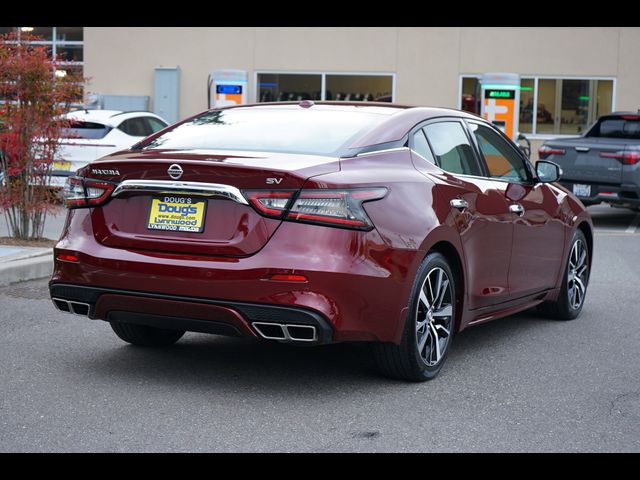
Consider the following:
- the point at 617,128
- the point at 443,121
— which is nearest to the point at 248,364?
the point at 443,121

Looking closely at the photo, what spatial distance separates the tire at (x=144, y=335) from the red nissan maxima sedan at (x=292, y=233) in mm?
12

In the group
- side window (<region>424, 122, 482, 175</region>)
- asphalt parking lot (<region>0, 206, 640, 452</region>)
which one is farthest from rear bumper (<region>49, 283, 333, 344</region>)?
side window (<region>424, 122, 482, 175</region>)

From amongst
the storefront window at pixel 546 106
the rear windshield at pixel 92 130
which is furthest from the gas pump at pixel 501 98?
the rear windshield at pixel 92 130

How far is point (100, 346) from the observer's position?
6.45 m

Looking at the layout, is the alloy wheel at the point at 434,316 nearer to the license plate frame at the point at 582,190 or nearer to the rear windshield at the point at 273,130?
the rear windshield at the point at 273,130

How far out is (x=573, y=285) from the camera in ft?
26.2

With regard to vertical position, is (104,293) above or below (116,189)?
below

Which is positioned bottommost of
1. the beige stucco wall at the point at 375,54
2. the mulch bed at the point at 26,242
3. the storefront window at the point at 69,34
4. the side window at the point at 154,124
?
the mulch bed at the point at 26,242

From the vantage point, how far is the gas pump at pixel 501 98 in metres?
22.0

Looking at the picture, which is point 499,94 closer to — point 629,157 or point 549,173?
point 629,157

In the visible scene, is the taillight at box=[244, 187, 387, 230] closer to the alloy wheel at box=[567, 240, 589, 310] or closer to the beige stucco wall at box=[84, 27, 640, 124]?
the alloy wheel at box=[567, 240, 589, 310]

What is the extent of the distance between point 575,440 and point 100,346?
3.07 m

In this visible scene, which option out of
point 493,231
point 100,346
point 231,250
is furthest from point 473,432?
point 100,346
